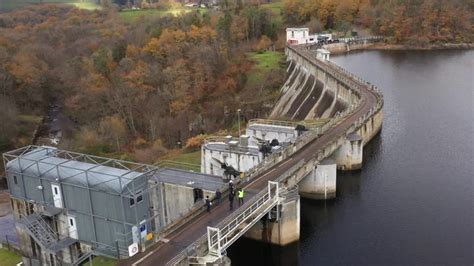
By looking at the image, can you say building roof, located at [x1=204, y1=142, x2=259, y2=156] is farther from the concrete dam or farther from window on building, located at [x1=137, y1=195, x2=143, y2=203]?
window on building, located at [x1=137, y1=195, x2=143, y2=203]

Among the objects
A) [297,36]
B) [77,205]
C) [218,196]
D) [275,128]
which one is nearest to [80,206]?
[77,205]

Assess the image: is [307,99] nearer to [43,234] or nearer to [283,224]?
[283,224]

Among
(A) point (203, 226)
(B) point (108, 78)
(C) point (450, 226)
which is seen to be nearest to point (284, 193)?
(A) point (203, 226)

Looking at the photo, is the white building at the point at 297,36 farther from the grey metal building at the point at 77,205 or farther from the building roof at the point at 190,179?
the grey metal building at the point at 77,205

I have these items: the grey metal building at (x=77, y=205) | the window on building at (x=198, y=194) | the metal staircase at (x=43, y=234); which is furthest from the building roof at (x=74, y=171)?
the window on building at (x=198, y=194)

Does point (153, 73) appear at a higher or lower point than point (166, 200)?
higher

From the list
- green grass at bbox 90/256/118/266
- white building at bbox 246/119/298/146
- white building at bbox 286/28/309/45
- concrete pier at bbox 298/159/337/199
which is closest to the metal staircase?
green grass at bbox 90/256/118/266

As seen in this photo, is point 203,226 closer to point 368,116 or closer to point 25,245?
point 25,245
